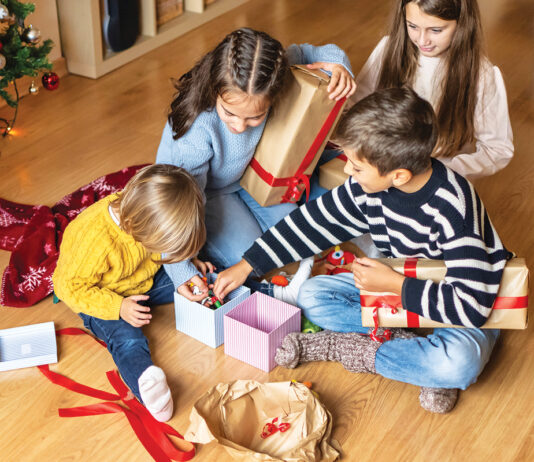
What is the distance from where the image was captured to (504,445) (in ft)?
4.63

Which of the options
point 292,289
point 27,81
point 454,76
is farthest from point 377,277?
point 27,81

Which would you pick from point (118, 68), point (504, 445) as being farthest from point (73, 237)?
point (118, 68)

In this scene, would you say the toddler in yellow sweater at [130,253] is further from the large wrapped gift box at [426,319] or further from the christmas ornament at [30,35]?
the christmas ornament at [30,35]

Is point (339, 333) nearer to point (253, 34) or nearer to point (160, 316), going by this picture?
point (160, 316)

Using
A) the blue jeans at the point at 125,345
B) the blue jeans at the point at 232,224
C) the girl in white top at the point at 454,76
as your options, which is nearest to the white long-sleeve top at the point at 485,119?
the girl in white top at the point at 454,76

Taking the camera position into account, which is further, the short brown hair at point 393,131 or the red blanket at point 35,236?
the red blanket at point 35,236

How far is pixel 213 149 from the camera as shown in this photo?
1715mm

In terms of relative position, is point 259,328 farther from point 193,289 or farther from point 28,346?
point 28,346

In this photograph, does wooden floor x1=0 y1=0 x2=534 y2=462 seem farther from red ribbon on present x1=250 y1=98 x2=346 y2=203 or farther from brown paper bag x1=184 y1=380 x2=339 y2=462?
red ribbon on present x1=250 y1=98 x2=346 y2=203

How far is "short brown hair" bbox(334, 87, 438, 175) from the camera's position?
1.35 m

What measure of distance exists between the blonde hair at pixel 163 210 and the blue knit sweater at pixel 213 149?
140mm

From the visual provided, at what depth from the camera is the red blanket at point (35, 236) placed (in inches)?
68.5

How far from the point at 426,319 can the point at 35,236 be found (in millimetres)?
1036

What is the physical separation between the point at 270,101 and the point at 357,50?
1742 millimetres
